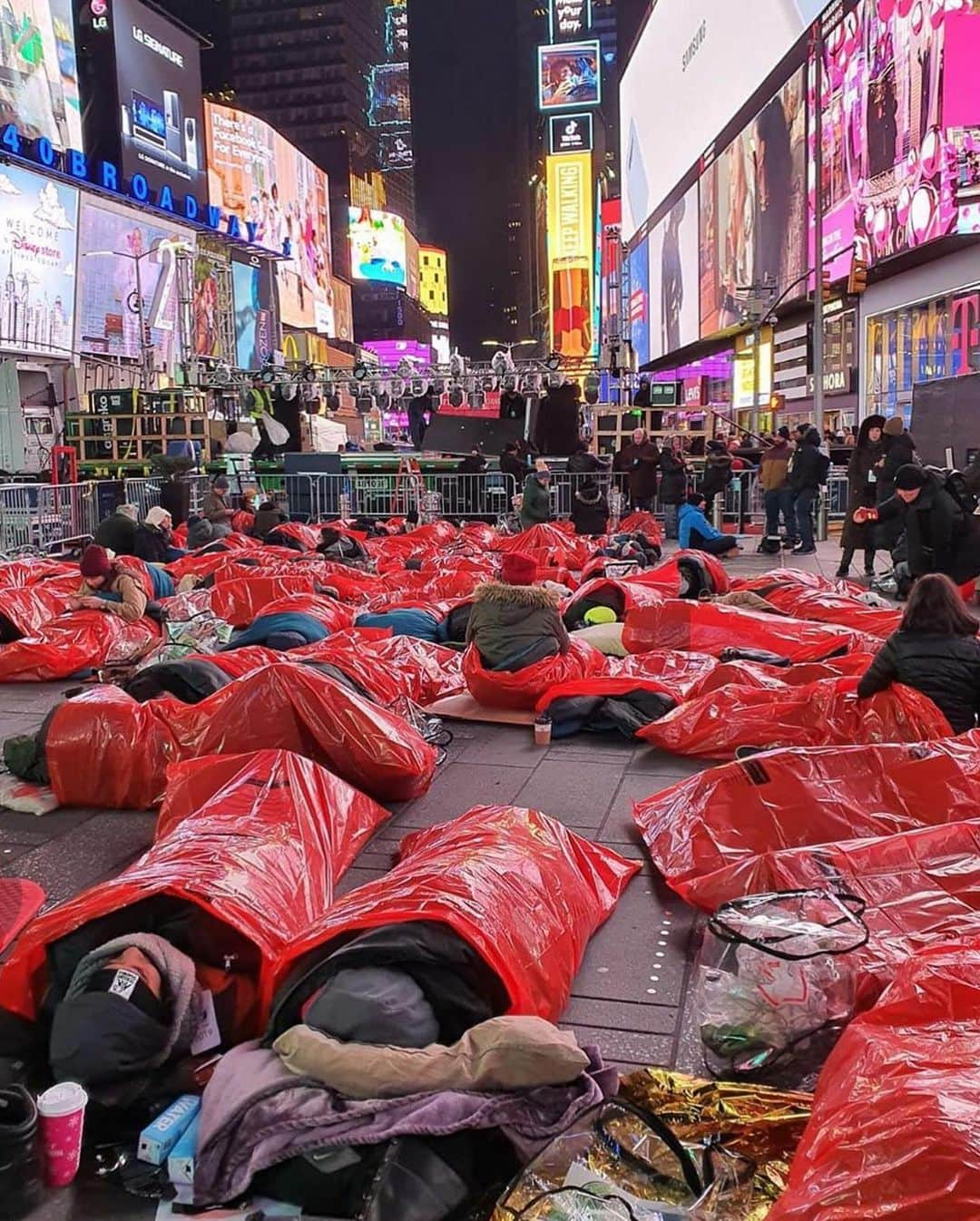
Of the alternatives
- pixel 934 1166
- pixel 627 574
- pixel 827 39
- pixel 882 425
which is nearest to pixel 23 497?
pixel 627 574

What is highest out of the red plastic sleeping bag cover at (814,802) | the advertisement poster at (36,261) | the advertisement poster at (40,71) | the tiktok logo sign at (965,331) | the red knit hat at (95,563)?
the advertisement poster at (40,71)

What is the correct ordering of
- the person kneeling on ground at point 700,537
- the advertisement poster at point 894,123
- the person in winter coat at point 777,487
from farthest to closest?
the advertisement poster at point 894,123 < the person in winter coat at point 777,487 < the person kneeling on ground at point 700,537

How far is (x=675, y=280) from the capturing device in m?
39.3

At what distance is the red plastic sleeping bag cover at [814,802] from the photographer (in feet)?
14.0

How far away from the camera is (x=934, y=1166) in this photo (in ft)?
6.47

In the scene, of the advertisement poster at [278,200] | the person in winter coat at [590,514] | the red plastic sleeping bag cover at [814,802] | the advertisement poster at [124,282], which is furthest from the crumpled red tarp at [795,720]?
the advertisement poster at [278,200]

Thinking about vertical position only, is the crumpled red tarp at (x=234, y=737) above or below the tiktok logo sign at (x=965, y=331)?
below

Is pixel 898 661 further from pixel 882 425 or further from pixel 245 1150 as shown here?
pixel 882 425

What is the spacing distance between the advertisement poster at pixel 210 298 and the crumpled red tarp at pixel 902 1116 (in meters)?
37.7

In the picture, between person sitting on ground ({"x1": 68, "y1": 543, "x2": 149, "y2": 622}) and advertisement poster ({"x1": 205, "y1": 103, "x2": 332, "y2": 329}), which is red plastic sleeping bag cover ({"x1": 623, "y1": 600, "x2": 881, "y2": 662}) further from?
advertisement poster ({"x1": 205, "y1": 103, "x2": 332, "y2": 329})

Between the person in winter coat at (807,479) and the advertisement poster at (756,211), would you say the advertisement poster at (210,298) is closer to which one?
the advertisement poster at (756,211)

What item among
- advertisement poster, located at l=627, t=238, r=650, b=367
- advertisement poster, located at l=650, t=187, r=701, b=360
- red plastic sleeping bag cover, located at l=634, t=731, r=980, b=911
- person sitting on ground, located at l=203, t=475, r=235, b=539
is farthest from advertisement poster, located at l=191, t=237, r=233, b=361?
red plastic sleeping bag cover, located at l=634, t=731, r=980, b=911

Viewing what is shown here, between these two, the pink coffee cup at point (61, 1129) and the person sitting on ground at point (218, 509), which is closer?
the pink coffee cup at point (61, 1129)

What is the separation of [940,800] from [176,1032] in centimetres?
297
